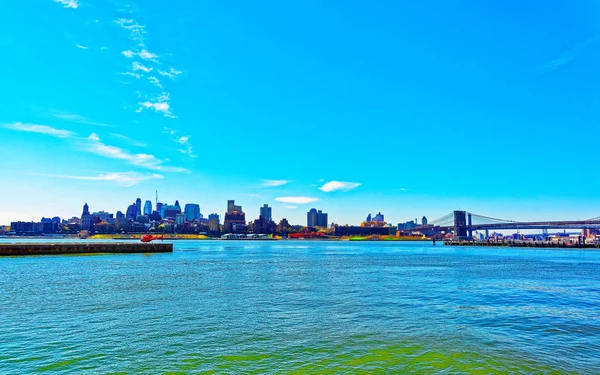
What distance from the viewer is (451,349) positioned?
57.1 feet

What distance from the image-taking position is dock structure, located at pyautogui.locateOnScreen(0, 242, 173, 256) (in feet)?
281

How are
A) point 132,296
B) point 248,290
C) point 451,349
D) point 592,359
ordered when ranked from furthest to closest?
point 248,290 < point 132,296 < point 451,349 < point 592,359

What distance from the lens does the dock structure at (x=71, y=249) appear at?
85750 mm

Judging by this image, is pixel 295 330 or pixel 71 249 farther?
pixel 71 249

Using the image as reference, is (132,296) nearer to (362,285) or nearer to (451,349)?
(362,285)

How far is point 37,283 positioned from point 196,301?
2024 cm

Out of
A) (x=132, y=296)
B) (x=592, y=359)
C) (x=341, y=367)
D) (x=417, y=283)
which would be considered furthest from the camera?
(x=417, y=283)

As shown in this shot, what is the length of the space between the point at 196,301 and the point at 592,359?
78.1ft

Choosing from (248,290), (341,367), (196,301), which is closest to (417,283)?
(248,290)

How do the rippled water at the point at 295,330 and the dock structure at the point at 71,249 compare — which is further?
the dock structure at the point at 71,249

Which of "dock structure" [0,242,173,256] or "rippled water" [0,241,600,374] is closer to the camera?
"rippled water" [0,241,600,374]

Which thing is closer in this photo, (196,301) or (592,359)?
(592,359)

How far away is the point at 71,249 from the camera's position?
94.6m

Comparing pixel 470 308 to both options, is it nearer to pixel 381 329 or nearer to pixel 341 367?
pixel 381 329
